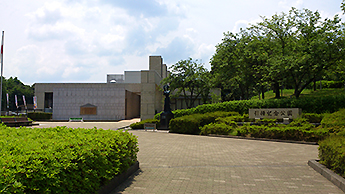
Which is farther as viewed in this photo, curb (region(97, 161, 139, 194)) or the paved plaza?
the paved plaza

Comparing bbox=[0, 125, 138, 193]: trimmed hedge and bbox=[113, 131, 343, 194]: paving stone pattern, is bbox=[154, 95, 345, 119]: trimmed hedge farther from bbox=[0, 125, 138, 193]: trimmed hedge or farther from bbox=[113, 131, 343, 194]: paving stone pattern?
bbox=[0, 125, 138, 193]: trimmed hedge

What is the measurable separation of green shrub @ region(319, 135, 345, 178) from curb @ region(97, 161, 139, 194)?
4.98m

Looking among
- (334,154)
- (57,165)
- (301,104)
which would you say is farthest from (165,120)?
(57,165)

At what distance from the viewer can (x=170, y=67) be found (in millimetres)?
37844

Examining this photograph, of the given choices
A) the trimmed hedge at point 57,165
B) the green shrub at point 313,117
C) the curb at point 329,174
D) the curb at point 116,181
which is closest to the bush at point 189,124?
the green shrub at point 313,117

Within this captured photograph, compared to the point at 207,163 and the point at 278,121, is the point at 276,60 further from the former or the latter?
the point at 207,163

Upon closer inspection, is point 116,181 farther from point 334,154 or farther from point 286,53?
point 286,53

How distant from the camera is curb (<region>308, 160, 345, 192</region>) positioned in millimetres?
5729

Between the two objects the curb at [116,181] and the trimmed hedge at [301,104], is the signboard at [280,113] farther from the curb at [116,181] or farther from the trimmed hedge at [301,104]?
the curb at [116,181]

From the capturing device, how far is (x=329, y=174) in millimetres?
6426

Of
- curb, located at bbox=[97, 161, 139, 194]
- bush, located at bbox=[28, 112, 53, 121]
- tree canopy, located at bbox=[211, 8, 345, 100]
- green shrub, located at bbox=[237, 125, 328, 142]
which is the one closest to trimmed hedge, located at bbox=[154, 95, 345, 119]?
tree canopy, located at bbox=[211, 8, 345, 100]

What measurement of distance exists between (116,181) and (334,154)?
536 centimetres

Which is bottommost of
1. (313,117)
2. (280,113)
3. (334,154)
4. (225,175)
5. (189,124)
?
(225,175)

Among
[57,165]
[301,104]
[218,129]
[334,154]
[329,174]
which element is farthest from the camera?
[301,104]
